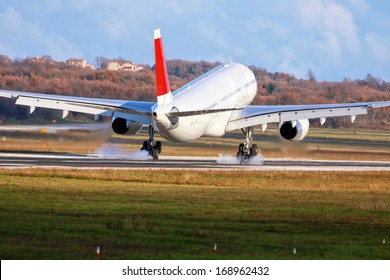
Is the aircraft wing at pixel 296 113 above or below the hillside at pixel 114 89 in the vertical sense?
below

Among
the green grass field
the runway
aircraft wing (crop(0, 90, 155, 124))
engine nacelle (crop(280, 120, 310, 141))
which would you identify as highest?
aircraft wing (crop(0, 90, 155, 124))

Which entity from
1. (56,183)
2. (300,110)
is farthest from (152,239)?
(300,110)

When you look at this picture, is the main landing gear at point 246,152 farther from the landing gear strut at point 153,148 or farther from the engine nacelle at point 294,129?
the landing gear strut at point 153,148

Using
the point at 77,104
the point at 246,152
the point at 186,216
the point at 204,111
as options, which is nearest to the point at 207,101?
the point at 246,152

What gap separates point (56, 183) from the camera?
48.1 m

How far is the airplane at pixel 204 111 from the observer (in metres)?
64.3

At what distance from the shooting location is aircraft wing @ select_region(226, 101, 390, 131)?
7025 centimetres

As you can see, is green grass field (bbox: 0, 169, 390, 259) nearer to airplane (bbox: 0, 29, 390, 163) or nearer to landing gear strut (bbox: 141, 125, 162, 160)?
airplane (bbox: 0, 29, 390, 163)

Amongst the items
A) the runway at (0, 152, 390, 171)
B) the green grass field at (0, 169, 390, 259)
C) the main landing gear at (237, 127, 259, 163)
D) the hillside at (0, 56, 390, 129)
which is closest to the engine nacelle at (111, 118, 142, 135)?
the runway at (0, 152, 390, 171)

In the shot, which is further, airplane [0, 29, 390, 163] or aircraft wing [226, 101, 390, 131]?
aircraft wing [226, 101, 390, 131]

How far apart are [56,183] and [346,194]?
1223cm

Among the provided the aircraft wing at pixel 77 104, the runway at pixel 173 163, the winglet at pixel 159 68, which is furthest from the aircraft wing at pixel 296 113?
the winglet at pixel 159 68

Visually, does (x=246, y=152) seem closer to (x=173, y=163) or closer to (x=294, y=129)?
(x=294, y=129)

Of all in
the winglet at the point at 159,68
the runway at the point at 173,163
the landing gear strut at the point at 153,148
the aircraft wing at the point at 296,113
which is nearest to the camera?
the winglet at the point at 159,68
